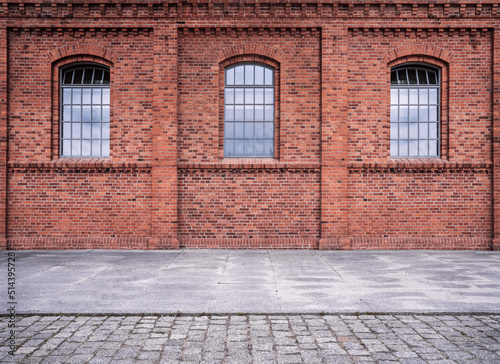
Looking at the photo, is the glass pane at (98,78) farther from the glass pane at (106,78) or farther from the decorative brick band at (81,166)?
the decorative brick band at (81,166)

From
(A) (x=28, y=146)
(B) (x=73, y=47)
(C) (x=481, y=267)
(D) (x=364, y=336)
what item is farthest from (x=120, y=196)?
(C) (x=481, y=267)

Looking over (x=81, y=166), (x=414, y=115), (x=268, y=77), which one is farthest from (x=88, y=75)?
(x=414, y=115)

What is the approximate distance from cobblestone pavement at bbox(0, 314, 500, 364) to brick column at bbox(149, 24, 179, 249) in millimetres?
5095

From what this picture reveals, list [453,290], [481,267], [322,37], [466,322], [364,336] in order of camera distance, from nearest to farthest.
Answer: [364,336]
[466,322]
[453,290]
[481,267]
[322,37]

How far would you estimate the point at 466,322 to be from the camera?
431 cm

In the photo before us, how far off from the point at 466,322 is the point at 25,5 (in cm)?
1145

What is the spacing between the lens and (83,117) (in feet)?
33.2

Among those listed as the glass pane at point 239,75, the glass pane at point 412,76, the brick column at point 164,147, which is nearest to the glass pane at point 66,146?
the brick column at point 164,147

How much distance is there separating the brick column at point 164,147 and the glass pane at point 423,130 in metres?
6.40

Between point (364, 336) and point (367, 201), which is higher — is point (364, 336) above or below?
below

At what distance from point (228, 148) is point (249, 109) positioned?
1.16 meters

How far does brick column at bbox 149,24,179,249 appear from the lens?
9.55 m

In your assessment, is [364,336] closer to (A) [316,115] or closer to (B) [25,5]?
(A) [316,115]

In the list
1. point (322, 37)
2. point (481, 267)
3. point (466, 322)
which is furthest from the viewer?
point (322, 37)
